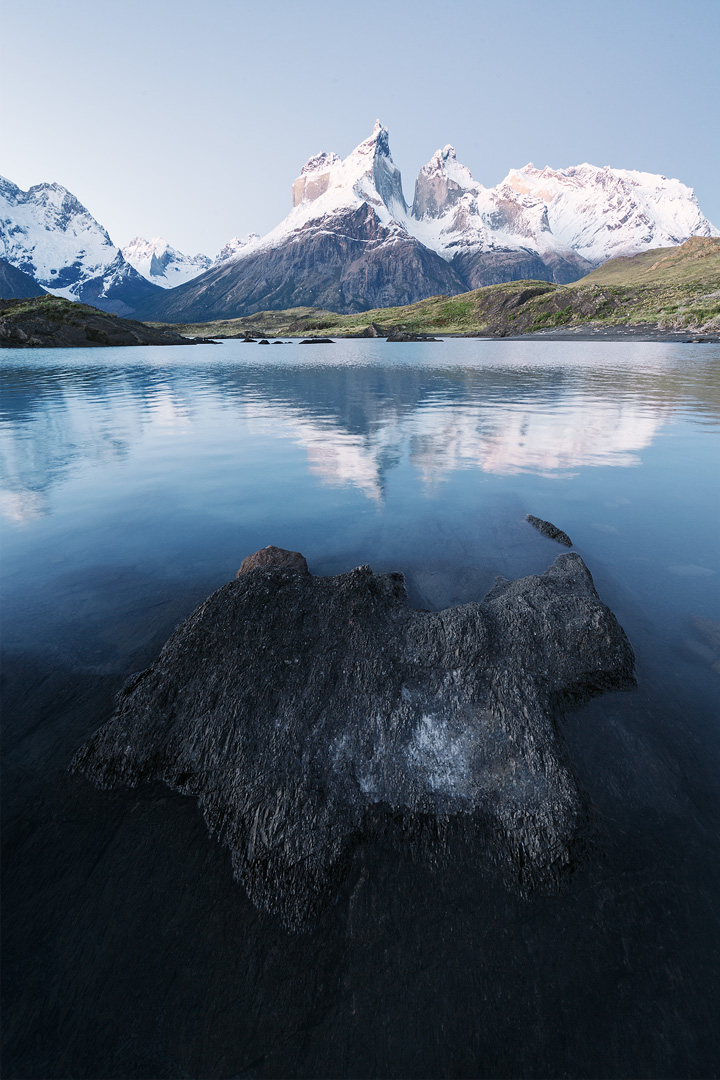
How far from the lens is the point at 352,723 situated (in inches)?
225

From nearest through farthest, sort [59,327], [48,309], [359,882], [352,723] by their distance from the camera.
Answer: [359,882]
[352,723]
[59,327]
[48,309]

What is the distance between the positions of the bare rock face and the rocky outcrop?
148m

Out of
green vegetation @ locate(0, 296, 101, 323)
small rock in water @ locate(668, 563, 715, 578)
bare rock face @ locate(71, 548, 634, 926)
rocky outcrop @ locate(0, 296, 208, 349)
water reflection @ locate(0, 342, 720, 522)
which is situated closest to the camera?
bare rock face @ locate(71, 548, 634, 926)

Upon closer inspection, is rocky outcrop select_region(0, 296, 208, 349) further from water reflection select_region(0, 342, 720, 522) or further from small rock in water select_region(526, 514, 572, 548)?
small rock in water select_region(526, 514, 572, 548)

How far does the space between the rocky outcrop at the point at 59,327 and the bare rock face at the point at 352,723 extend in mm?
148277

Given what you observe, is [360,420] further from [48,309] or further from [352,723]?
[48,309]

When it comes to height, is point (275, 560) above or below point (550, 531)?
above

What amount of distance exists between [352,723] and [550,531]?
29.3ft

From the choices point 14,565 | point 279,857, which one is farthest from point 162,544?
point 279,857

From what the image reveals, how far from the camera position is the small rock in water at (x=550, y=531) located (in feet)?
39.5

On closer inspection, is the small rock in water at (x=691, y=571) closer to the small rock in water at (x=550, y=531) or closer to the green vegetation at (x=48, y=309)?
the small rock in water at (x=550, y=531)

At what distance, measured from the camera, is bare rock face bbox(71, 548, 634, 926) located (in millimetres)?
4887

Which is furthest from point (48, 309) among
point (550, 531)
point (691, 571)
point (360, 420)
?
point (691, 571)

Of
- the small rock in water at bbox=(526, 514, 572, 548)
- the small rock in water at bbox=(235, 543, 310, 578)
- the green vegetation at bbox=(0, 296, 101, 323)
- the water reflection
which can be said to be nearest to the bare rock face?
the small rock in water at bbox=(235, 543, 310, 578)
